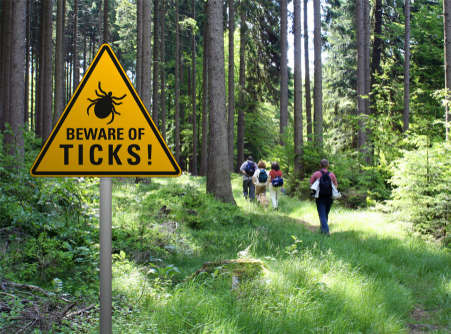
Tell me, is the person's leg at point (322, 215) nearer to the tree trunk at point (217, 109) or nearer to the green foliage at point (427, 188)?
the green foliage at point (427, 188)

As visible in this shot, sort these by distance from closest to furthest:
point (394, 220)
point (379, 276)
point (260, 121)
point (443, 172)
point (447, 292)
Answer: point (447, 292)
point (379, 276)
point (443, 172)
point (394, 220)
point (260, 121)

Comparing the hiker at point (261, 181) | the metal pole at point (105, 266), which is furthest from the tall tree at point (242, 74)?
the metal pole at point (105, 266)

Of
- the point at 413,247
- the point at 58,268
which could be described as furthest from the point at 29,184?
the point at 413,247

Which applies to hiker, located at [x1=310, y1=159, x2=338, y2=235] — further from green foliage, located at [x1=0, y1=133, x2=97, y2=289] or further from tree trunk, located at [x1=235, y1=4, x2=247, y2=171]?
tree trunk, located at [x1=235, y1=4, x2=247, y2=171]

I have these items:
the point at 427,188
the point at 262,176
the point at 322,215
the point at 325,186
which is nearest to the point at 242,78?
the point at 262,176

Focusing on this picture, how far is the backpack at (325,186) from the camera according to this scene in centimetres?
1034

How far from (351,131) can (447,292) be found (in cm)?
2075

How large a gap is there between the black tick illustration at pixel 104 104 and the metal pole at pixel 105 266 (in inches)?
21.3

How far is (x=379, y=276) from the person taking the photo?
691 cm

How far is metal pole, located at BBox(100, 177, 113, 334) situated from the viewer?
2529mm

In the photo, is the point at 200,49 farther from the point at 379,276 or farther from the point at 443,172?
the point at 379,276

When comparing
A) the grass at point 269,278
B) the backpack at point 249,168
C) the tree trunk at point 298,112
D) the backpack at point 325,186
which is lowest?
the grass at point 269,278

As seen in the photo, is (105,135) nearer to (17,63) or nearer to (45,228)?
(45,228)

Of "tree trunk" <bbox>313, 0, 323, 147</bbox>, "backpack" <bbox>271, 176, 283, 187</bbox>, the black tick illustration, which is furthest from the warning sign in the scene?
"tree trunk" <bbox>313, 0, 323, 147</bbox>
